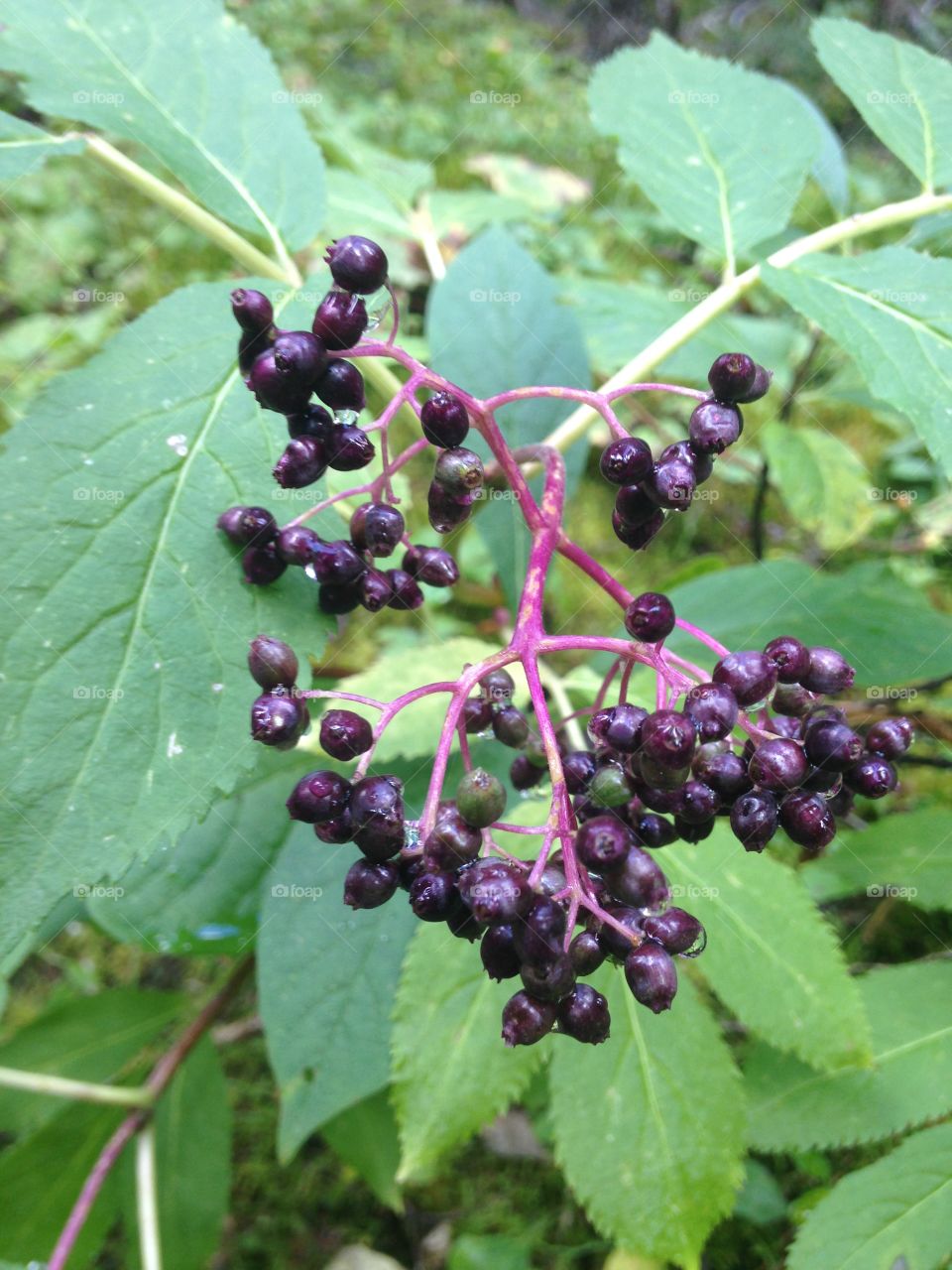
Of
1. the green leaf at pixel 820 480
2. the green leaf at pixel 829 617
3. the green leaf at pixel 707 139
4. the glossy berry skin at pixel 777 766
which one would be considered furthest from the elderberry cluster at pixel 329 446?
the green leaf at pixel 820 480

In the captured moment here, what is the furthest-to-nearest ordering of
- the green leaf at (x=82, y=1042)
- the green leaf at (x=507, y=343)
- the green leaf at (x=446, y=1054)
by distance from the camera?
the green leaf at (x=507, y=343)
the green leaf at (x=82, y=1042)
the green leaf at (x=446, y=1054)

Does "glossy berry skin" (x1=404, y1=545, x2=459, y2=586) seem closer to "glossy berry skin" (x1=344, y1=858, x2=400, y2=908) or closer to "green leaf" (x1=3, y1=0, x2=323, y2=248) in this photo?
"glossy berry skin" (x1=344, y1=858, x2=400, y2=908)

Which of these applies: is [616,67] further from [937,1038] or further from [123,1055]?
[123,1055]

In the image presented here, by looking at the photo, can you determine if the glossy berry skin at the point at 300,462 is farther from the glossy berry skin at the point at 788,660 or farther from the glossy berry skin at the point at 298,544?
the glossy berry skin at the point at 788,660

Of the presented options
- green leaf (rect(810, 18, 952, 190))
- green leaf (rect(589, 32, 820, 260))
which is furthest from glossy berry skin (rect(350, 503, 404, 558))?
green leaf (rect(810, 18, 952, 190))

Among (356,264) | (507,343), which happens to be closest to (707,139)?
(507,343)

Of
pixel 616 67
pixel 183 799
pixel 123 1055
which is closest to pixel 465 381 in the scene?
pixel 616 67

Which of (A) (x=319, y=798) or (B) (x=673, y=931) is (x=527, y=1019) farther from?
(A) (x=319, y=798)
